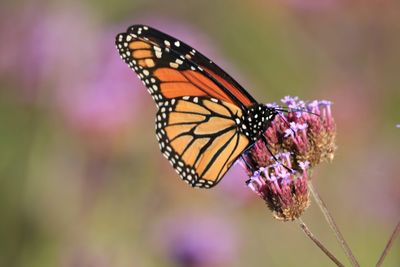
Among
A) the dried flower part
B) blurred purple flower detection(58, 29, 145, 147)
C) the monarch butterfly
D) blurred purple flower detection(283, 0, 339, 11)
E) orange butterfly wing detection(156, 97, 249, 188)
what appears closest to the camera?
the dried flower part

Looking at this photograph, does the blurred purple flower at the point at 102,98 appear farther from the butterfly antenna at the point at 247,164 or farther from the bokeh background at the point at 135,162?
the butterfly antenna at the point at 247,164

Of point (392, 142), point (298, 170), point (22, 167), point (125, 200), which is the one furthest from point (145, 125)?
point (298, 170)

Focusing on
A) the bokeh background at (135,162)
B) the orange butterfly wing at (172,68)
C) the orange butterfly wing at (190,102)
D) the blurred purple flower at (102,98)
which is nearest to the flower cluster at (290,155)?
the orange butterfly wing at (190,102)

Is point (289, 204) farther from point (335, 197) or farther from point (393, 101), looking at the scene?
point (393, 101)

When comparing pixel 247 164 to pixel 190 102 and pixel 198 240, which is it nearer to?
pixel 190 102

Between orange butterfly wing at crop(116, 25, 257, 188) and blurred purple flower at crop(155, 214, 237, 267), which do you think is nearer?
orange butterfly wing at crop(116, 25, 257, 188)

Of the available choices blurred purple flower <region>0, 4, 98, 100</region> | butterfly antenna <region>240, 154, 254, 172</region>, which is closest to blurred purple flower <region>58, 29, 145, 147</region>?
blurred purple flower <region>0, 4, 98, 100</region>

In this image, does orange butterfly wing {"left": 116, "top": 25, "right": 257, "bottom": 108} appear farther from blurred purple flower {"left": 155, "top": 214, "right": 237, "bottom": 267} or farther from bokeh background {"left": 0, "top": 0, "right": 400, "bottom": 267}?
blurred purple flower {"left": 155, "top": 214, "right": 237, "bottom": 267}

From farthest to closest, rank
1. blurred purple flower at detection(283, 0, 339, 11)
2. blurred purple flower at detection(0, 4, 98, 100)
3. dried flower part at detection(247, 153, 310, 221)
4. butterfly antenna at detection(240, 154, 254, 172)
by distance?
blurred purple flower at detection(283, 0, 339, 11), blurred purple flower at detection(0, 4, 98, 100), butterfly antenna at detection(240, 154, 254, 172), dried flower part at detection(247, 153, 310, 221)
